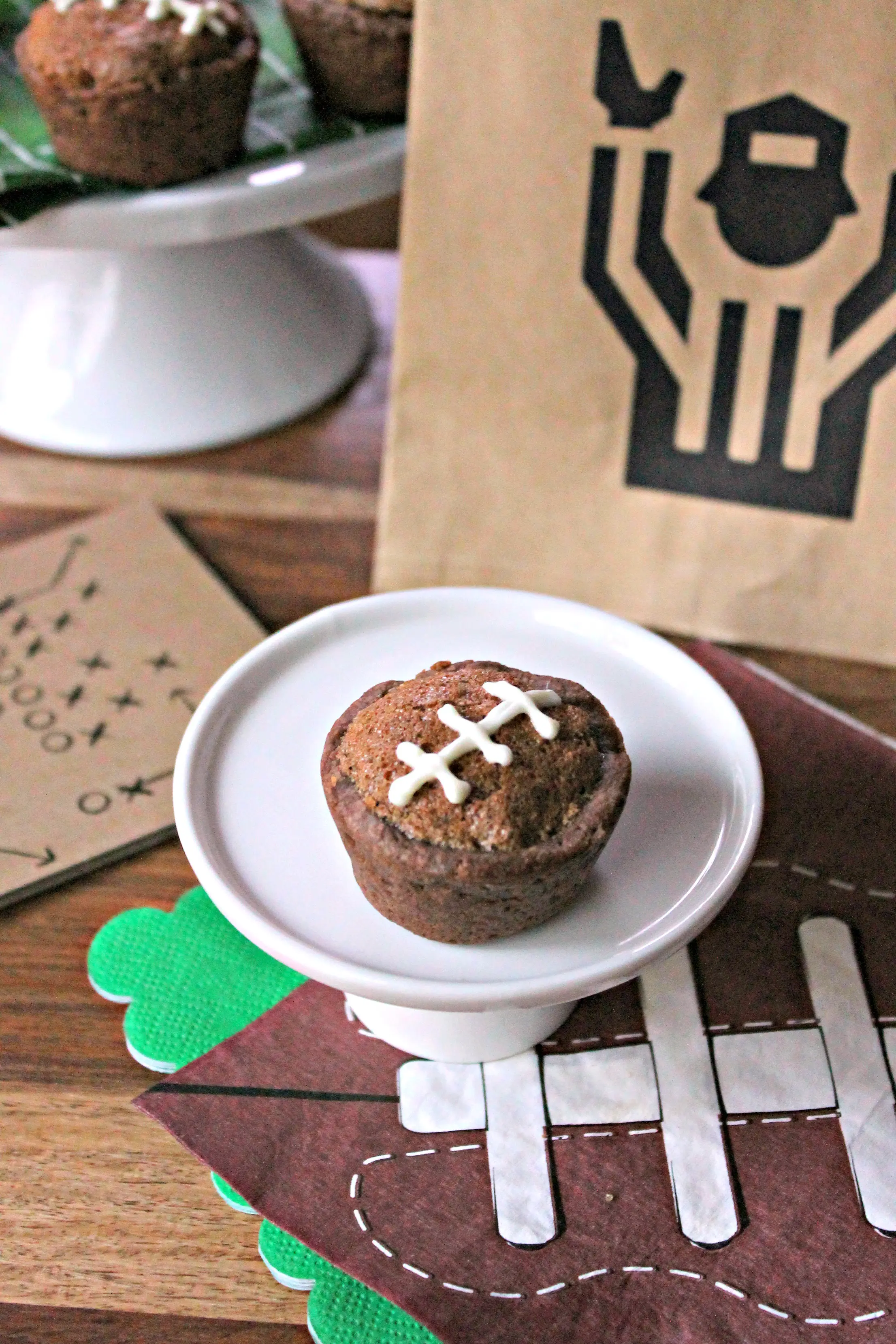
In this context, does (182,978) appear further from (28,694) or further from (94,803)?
(28,694)

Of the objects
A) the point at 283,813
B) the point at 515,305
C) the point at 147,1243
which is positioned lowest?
the point at 147,1243

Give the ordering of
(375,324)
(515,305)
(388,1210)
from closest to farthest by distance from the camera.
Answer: (388,1210) < (515,305) < (375,324)

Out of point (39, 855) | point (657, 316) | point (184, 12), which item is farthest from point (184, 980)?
point (184, 12)

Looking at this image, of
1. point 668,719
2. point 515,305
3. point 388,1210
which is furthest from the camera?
point 515,305

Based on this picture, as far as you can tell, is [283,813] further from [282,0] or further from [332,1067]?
[282,0]

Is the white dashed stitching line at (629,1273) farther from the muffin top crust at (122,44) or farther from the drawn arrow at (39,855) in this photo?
the muffin top crust at (122,44)

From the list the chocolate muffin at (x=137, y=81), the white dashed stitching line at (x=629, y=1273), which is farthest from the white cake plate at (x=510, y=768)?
the chocolate muffin at (x=137, y=81)

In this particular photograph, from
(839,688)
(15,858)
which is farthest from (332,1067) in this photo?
(839,688)
